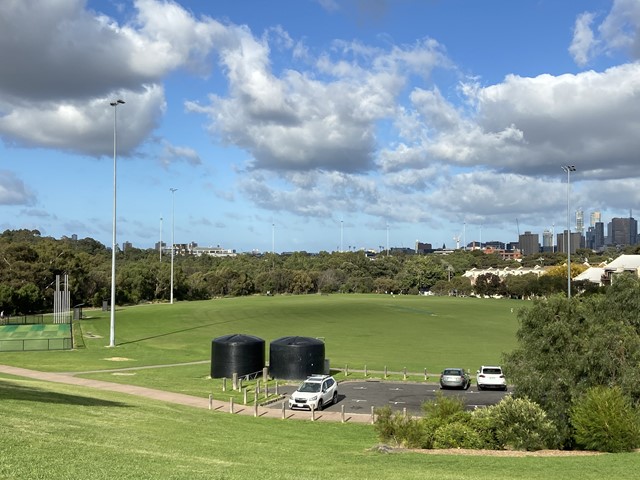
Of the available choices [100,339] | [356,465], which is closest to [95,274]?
[100,339]

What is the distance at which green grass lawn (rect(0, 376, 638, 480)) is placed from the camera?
1309 cm

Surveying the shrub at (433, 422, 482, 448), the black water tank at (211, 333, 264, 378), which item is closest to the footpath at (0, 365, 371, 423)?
the shrub at (433, 422, 482, 448)

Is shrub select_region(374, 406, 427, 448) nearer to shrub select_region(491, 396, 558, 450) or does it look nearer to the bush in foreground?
the bush in foreground

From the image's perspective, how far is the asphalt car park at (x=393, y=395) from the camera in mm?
30195

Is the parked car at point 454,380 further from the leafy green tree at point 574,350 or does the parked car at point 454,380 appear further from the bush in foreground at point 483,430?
the bush in foreground at point 483,430

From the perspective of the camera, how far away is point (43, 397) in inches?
894

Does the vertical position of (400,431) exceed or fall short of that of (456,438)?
it exceeds it

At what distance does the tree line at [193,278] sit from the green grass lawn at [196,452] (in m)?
60.2

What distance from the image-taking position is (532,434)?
808 inches

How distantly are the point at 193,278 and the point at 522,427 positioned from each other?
132 meters

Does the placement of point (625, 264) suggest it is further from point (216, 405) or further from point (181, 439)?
point (181, 439)

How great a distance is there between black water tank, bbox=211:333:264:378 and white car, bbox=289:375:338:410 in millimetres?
8475

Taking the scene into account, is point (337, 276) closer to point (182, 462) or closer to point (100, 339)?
point (100, 339)

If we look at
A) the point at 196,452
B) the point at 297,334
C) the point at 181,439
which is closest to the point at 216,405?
the point at 181,439
